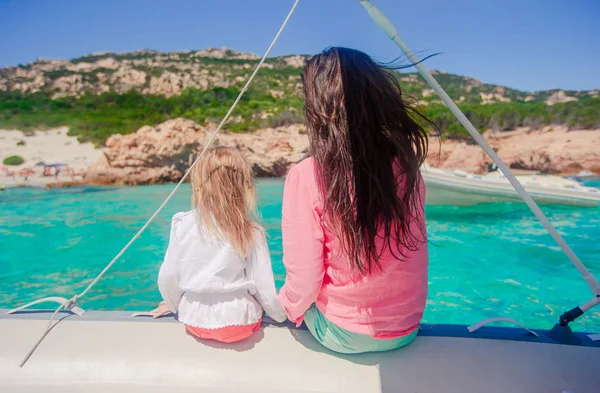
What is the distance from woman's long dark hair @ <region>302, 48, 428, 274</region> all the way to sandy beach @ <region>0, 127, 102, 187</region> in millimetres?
13388

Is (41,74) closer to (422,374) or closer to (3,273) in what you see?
(3,273)

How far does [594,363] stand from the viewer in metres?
1.35

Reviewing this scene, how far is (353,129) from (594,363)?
115 cm

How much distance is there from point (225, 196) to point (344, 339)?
2.28 feet

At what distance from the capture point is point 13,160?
16.8 meters

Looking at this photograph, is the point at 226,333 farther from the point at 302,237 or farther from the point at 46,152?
the point at 46,152

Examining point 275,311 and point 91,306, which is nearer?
point 275,311

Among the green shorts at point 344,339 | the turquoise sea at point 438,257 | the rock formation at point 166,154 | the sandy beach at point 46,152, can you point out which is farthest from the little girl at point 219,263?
the sandy beach at point 46,152

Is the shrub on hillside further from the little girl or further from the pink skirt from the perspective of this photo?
the pink skirt

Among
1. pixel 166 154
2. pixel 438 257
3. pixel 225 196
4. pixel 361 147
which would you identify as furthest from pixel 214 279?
pixel 166 154

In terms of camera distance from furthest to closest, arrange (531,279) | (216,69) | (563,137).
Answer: (216,69) → (563,137) → (531,279)

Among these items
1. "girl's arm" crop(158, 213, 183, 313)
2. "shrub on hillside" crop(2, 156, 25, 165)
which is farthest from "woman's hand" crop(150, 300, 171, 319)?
"shrub on hillside" crop(2, 156, 25, 165)

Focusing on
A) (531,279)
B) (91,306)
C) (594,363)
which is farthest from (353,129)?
(531,279)

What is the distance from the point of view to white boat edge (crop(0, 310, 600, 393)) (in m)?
1.31
